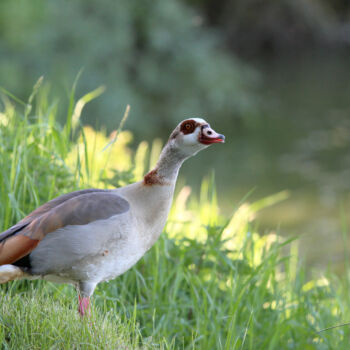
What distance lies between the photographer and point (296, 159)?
43.0ft

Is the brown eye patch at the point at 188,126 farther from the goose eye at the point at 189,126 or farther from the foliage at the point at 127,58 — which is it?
the foliage at the point at 127,58

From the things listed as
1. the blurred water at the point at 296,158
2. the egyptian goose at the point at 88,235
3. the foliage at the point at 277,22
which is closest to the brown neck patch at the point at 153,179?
the egyptian goose at the point at 88,235

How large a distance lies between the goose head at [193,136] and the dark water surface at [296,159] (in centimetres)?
473

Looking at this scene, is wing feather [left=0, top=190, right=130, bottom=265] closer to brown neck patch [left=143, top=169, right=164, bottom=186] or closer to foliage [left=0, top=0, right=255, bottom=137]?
brown neck patch [left=143, top=169, right=164, bottom=186]

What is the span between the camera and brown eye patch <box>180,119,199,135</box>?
221cm

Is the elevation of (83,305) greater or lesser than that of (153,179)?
lesser

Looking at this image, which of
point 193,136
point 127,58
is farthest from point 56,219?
point 127,58

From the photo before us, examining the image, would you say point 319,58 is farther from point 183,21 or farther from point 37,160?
point 37,160

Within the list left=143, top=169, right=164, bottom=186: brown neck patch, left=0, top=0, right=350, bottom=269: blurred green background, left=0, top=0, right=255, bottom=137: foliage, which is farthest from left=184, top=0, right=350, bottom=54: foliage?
left=143, top=169, right=164, bottom=186: brown neck patch

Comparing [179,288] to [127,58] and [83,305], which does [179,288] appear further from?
[127,58]

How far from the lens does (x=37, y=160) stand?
3.21 meters

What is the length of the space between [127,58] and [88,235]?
1368cm

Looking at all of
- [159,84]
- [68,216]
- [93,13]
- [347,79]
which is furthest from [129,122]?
[68,216]

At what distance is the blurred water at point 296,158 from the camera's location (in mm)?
10016
